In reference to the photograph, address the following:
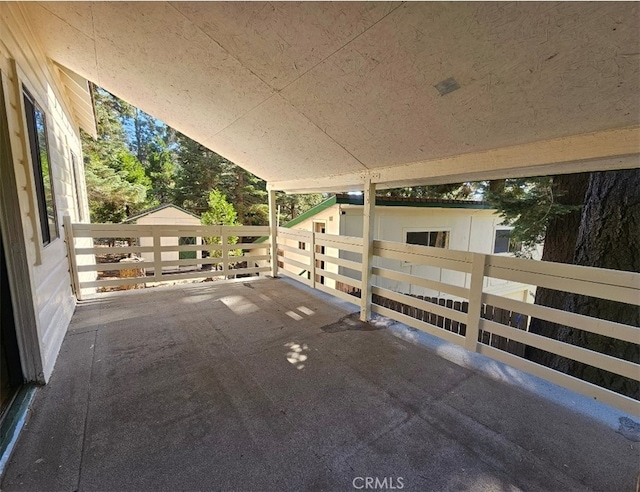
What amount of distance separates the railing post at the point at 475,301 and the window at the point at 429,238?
14.0ft

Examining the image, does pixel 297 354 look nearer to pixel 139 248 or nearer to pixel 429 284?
pixel 429 284

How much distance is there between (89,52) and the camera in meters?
2.66

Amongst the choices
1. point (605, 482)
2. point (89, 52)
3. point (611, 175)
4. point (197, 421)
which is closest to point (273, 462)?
point (197, 421)

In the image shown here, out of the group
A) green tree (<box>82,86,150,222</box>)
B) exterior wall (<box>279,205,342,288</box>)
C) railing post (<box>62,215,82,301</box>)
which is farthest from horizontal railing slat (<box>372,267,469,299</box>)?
green tree (<box>82,86,150,222</box>)

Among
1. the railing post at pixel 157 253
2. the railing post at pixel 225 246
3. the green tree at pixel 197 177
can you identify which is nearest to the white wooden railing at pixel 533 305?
the railing post at pixel 225 246

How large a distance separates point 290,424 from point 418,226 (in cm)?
593

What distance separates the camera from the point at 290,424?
1.87 meters

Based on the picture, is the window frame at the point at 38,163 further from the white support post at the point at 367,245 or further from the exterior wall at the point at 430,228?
the exterior wall at the point at 430,228

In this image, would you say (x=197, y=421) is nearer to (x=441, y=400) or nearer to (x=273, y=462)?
(x=273, y=462)

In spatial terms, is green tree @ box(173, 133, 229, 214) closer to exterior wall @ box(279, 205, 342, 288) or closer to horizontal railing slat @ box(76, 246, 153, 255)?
exterior wall @ box(279, 205, 342, 288)

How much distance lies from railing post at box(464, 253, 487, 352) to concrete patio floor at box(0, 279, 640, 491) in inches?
13.5

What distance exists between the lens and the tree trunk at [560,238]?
3.68 metres

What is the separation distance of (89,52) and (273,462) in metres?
3.73

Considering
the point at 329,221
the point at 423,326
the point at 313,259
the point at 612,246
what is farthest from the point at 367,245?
the point at 329,221
